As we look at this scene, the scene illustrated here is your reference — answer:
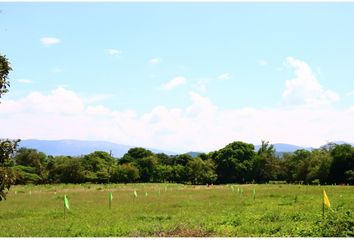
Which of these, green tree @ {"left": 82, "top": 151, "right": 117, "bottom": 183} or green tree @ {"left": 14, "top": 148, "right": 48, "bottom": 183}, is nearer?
green tree @ {"left": 82, "top": 151, "right": 117, "bottom": 183}

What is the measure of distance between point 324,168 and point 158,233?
5379 cm

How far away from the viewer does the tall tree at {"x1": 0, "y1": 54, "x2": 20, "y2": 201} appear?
38.7 feet

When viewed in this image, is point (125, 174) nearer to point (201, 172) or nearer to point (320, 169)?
point (201, 172)

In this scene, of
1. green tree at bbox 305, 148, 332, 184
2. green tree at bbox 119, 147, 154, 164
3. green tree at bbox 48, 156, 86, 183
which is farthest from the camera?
green tree at bbox 119, 147, 154, 164

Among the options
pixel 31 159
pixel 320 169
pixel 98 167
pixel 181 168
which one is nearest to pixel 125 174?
pixel 98 167

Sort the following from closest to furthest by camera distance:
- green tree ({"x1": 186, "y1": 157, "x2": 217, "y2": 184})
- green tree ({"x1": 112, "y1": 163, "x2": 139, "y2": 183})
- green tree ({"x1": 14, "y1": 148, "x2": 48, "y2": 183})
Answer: green tree ({"x1": 186, "y1": 157, "x2": 217, "y2": 184}) < green tree ({"x1": 112, "y1": 163, "x2": 139, "y2": 183}) < green tree ({"x1": 14, "y1": 148, "x2": 48, "y2": 183})

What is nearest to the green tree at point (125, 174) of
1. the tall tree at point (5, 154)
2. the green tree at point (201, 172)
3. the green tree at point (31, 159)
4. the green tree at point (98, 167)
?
the green tree at point (98, 167)

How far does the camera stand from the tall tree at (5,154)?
A: 1180cm

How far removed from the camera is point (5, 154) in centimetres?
1214

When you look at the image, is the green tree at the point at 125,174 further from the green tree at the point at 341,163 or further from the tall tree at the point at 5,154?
the tall tree at the point at 5,154

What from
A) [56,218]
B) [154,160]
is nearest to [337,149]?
[154,160]

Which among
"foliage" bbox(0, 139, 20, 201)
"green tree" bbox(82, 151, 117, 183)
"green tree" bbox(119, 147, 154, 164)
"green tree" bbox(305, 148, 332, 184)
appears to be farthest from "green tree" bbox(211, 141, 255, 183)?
"foliage" bbox(0, 139, 20, 201)

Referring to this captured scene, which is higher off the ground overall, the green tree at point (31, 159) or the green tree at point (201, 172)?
the green tree at point (31, 159)

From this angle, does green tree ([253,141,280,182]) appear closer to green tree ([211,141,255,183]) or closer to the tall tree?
green tree ([211,141,255,183])
